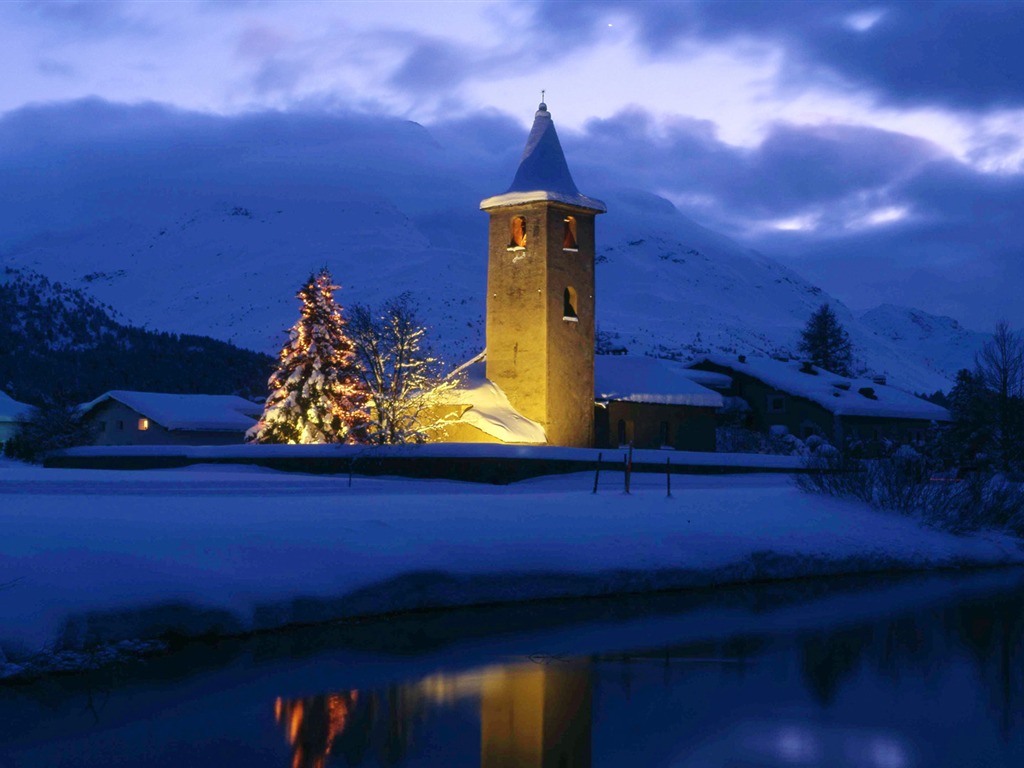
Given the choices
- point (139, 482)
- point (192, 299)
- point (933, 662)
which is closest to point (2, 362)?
point (192, 299)

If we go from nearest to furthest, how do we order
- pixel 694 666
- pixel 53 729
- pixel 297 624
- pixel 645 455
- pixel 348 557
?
pixel 53 729, pixel 694 666, pixel 297 624, pixel 348 557, pixel 645 455

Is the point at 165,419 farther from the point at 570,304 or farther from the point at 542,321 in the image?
the point at 570,304

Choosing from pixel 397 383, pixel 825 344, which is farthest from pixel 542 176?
pixel 825 344

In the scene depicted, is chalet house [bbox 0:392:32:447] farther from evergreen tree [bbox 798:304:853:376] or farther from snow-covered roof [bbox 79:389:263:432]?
evergreen tree [bbox 798:304:853:376]

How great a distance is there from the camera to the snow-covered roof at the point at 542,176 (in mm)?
47094

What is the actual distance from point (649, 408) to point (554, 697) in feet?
131

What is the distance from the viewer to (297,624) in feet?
56.6

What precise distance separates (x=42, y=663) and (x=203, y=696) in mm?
2059

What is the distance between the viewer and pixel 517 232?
47625 millimetres

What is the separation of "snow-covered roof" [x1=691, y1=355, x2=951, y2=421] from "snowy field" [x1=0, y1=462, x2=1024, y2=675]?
35253mm

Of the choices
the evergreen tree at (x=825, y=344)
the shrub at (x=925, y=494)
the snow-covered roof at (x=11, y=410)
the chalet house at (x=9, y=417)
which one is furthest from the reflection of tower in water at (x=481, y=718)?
the evergreen tree at (x=825, y=344)

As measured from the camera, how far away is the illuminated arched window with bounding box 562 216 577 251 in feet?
157

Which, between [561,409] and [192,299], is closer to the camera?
[561,409]

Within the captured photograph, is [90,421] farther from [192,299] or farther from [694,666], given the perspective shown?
[192,299]
